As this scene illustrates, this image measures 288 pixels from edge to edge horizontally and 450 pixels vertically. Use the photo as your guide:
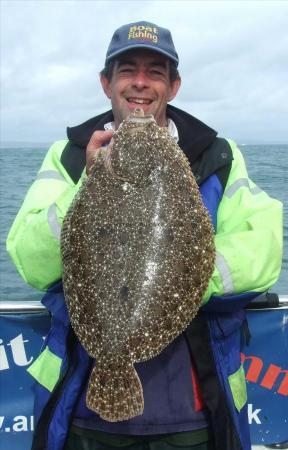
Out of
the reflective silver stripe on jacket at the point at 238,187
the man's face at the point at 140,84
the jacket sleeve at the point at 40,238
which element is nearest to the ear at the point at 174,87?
the man's face at the point at 140,84

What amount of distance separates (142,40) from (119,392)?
1946 mm

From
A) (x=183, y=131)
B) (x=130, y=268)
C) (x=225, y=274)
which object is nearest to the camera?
(x=130, y=268)

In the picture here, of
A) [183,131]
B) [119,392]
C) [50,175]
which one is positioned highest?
[183,131]

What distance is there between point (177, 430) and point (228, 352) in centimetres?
50

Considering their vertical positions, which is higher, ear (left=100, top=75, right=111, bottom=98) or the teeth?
ear (left=100, top=75, right=111, bottom=98)

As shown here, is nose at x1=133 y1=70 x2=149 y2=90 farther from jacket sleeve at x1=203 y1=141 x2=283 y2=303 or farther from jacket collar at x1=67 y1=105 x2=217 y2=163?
jacket sleeve at x1=203 y1=141 x2=283 y2=303

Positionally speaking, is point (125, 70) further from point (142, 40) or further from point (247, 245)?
point (247, 245)

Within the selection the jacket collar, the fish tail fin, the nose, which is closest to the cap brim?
the nose

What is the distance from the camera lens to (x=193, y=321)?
272cm

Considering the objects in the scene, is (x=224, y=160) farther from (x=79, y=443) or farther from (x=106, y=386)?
(x=79, y=443)

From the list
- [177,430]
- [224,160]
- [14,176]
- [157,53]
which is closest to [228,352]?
[177,430]

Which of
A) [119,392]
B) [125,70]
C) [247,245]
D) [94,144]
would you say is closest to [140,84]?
[125,70]

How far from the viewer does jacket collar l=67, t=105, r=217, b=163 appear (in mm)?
3086

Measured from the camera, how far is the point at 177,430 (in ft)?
8.63
